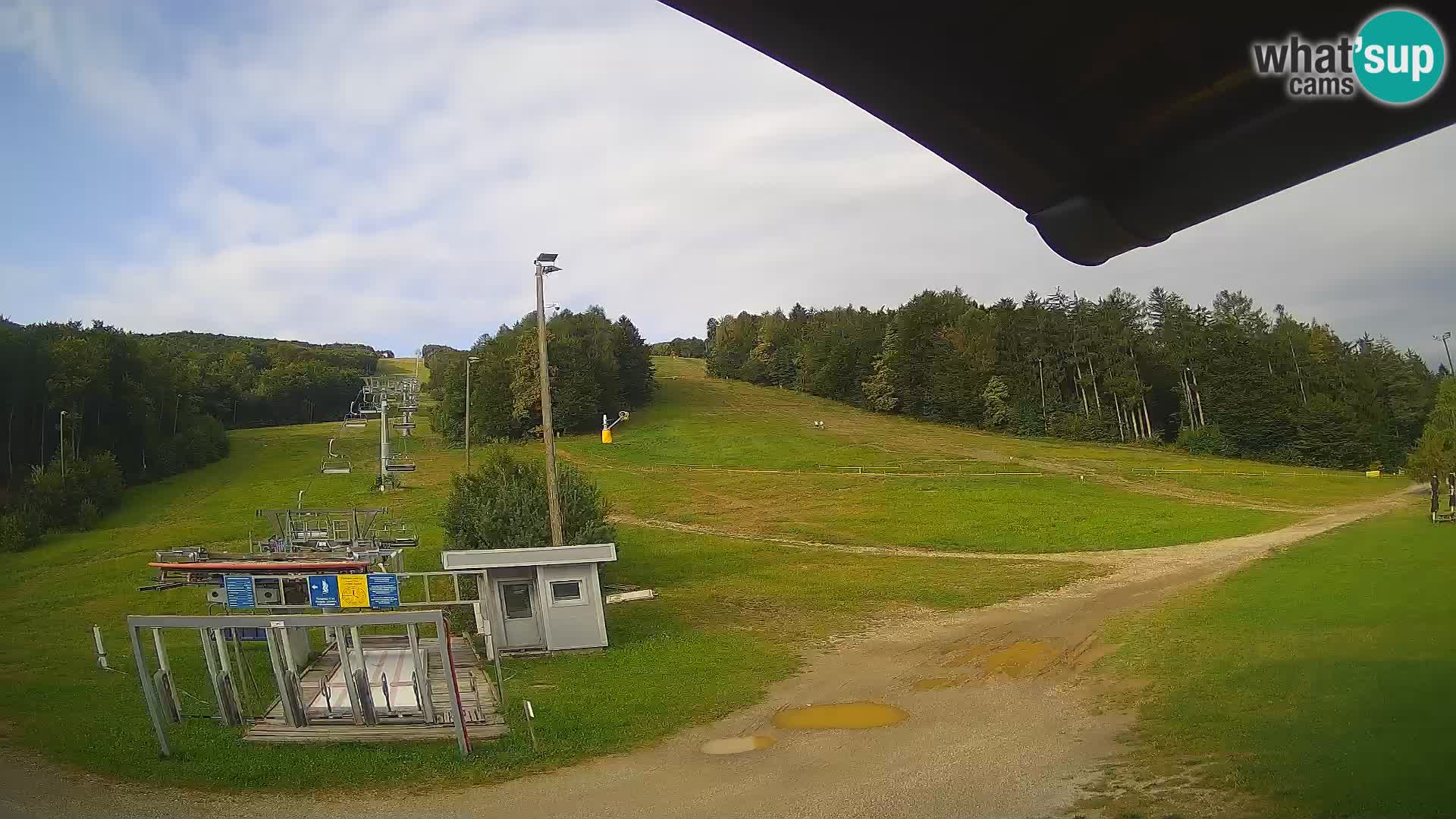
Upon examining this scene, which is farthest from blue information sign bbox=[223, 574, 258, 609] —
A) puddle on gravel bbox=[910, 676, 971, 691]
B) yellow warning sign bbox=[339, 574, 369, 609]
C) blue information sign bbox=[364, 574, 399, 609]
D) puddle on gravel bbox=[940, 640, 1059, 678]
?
puddle on gravel bbox=[940, 640, 1059, 678]

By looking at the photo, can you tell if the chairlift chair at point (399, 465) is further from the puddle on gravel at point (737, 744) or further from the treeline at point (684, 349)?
the treeline at point (684, 349)

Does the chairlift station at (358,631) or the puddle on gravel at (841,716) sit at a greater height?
the chairlift station at (358,631)

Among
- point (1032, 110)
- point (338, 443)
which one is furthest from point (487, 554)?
point (338, 443)

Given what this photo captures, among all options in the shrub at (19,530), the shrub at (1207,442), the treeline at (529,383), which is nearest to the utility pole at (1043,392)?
the shrub at (1207,442)

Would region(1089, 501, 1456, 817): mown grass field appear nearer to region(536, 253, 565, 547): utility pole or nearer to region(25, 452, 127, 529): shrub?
region(536, 253, 565, 547): utility pole

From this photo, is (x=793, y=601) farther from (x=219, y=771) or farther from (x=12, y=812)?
(x=12, y=812)

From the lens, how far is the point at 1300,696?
11.9 m

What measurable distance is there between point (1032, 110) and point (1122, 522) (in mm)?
42251

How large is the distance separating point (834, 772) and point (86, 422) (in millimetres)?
63450

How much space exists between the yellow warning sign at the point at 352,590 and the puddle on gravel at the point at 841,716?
287 inches

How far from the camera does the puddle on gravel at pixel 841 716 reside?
42.5 feet

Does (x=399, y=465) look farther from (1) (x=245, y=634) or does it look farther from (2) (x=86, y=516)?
(1) (x=245, y=634)

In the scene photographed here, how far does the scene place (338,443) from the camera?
7231 centimetres

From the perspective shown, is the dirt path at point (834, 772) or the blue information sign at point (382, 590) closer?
the dirt path at point (834, 772)
